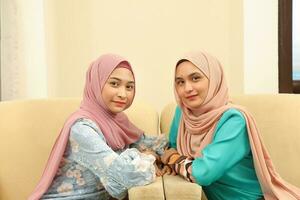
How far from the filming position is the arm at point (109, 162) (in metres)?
1.44

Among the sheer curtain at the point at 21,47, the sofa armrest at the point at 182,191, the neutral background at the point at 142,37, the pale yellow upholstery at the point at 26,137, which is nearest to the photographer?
the sofa armrest at the point at 182,191

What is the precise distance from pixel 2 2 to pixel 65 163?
1.17 metres

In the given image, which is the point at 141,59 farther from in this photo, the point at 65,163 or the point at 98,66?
the point at 65,163

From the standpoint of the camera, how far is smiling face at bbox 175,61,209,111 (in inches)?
62.4

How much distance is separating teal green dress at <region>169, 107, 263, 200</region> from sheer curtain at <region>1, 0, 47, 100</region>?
1.26 m

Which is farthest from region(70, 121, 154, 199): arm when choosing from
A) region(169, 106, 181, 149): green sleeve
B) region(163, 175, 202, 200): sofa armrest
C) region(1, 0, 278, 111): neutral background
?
region(1, 0, 278, 111): neutral background

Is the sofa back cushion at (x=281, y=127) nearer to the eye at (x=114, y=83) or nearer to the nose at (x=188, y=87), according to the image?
the nose at (x=188, y=87)

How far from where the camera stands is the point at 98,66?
1.66 metres

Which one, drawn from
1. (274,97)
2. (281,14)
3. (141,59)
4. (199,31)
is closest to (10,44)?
(141,59)

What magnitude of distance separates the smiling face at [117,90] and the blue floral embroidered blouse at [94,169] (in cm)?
12

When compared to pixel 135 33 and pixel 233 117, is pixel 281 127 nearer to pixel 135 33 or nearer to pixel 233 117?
pixel 233 117

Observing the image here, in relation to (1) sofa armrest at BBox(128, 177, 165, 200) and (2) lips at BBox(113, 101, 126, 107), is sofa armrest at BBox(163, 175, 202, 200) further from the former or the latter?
(2) lips at BBox(113, 101, 126, 107)

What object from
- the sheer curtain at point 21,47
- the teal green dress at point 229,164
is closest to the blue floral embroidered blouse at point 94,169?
the teal green dress at point 229,164

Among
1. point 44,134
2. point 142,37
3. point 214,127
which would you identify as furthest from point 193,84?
point 142,37
